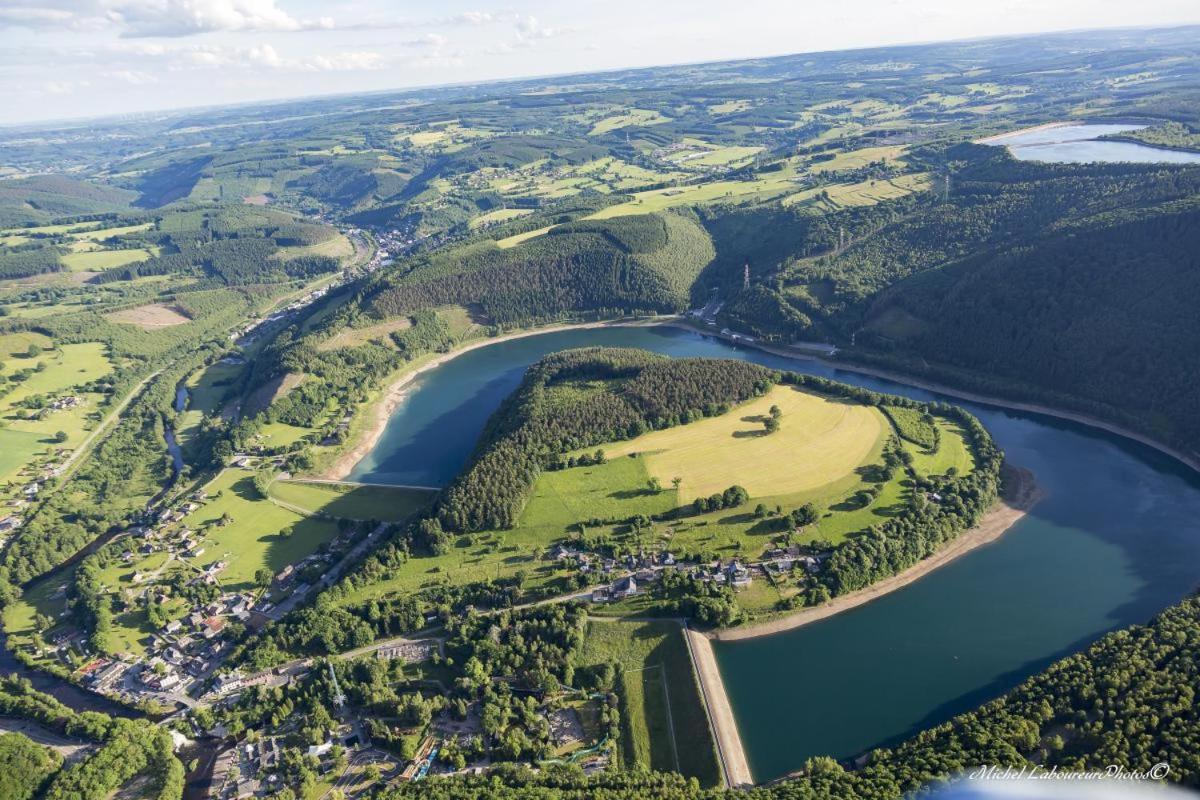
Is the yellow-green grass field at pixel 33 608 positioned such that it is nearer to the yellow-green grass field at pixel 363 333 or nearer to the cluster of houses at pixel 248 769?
Result: the cluster of houses at pixel 248 769

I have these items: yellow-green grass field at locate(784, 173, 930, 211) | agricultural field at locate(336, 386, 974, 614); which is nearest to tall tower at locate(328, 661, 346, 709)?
agricultural field at locate(336, 386, 974, 614)

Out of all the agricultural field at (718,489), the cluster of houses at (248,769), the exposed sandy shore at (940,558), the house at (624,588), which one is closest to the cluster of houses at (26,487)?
the agricultural field at (718,489)

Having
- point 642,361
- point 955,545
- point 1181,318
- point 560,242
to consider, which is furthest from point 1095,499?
point 560,242

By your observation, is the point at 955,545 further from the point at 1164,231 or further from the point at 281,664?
the point at 1164,231

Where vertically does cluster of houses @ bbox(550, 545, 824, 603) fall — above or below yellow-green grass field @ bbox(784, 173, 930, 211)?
below

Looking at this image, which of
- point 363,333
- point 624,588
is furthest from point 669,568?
point 363,333

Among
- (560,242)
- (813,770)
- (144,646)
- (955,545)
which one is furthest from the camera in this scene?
(560,242)

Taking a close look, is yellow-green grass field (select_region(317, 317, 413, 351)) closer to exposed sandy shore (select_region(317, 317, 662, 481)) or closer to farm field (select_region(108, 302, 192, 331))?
exposed sandy shore (select_region(317, 317, 662, 481))
